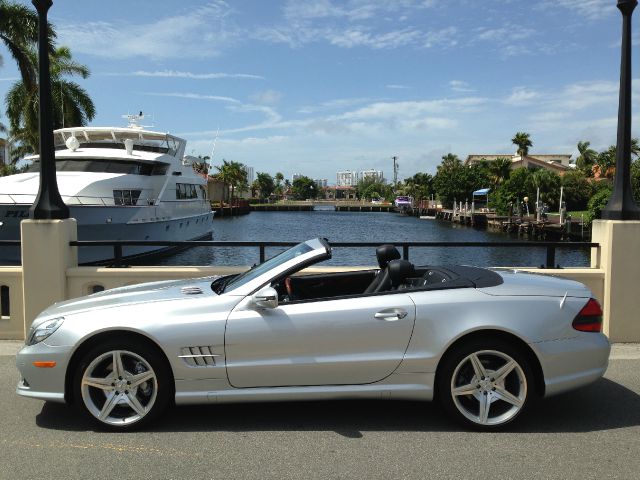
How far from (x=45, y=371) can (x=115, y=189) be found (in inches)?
833

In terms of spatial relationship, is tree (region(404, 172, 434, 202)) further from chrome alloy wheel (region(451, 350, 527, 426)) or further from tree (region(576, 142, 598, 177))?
chrome alloy wheel (region(451, 350, 527, 426))

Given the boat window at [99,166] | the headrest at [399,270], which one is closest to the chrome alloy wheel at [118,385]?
the headrest at [399,270]

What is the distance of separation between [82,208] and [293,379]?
65.4 feet

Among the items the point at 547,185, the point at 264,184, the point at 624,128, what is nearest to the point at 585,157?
the point at 547,185

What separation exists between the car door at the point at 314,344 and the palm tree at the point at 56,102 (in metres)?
31.0

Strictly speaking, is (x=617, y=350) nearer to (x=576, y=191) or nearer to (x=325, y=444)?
(x=325, y=444)

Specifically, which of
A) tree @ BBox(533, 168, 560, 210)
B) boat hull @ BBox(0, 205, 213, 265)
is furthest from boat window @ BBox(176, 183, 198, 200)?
tree @ BBox(533, 168, 560, 210)

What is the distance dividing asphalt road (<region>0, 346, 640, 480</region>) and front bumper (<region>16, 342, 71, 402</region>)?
11.1 inches

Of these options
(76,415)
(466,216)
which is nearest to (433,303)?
(76,415)

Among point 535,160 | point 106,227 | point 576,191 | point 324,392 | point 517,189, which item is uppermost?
point 535,160

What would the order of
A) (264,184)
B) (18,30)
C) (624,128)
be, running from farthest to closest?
Answer: 1. (264,184)
2. (18,30)
3. (624,128)

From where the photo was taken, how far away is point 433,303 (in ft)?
13.3

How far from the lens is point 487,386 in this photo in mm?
3996

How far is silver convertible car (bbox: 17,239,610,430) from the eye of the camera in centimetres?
394
